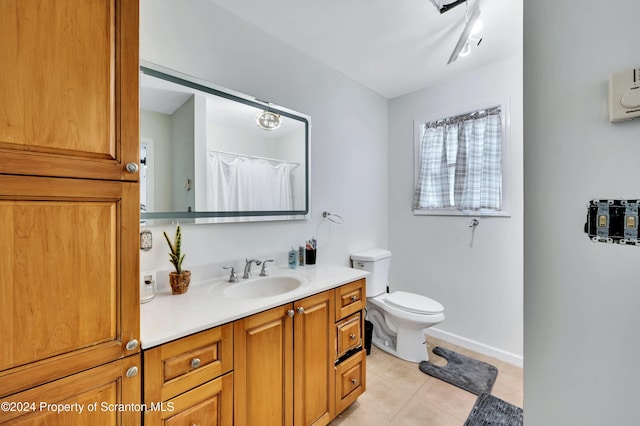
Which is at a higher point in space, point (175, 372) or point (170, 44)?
point (170, 44)

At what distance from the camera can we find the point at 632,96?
68cm

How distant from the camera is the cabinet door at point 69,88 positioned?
68 cm

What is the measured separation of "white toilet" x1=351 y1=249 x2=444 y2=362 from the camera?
2125mm

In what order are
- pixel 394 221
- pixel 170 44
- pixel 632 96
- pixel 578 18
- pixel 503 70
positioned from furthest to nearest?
1. pixel 394 221
2. pixel 503 70
3. pixel 170 44
4. pixel 578 18
5. pixel 632 96

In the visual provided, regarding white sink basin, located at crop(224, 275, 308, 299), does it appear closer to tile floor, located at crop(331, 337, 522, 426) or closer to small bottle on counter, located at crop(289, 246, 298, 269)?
small bottle on counter, located at crop(289, 246, 298, 269)

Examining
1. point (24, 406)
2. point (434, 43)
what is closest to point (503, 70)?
point (434, 43)

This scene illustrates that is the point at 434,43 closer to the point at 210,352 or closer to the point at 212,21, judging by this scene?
the point at 212,21

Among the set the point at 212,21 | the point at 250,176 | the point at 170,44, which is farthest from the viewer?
the point at 250,176

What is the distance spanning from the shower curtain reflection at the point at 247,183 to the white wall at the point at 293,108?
135 mm

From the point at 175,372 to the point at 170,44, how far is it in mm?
1554

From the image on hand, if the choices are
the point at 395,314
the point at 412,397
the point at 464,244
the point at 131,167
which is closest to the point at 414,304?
the point at 395,314

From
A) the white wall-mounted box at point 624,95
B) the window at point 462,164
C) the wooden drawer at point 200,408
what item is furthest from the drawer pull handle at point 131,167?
the window at point 462,164

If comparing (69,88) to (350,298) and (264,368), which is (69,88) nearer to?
(264,368)

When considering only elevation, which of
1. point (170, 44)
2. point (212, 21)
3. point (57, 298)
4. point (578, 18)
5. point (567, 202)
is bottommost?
point (57, 298)
